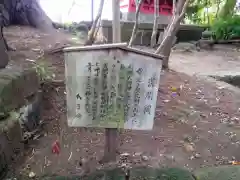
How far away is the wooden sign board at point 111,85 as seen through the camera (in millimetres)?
1815

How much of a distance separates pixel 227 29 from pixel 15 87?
9932mm

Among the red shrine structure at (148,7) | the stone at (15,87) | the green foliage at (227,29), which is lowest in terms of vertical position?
the stone at (15,87)

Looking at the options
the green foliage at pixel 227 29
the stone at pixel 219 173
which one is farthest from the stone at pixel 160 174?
the green foliage at pixel 227 29

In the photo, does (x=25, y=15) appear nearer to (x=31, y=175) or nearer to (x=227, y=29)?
(x=31, y=175)

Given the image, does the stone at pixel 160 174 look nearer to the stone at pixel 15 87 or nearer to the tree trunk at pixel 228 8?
the stone at pixel 15 87

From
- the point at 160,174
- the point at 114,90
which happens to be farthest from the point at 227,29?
the point at 114,90

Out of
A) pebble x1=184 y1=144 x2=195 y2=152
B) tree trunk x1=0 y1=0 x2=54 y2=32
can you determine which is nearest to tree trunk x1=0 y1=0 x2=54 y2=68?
tree trunk x1=0 y1=0 x2=54 y2=32

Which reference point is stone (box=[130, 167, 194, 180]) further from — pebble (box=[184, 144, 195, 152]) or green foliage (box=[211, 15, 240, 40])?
Result: green foliage (box=[211, 15, 240, 40])

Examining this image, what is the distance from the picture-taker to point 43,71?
3.38 meters

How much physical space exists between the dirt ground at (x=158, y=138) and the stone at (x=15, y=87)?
1.32 feet

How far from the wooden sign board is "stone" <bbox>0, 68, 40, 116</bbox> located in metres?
0.74

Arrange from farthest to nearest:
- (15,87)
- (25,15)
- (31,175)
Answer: (25,15)
(15,87)
(31,175)

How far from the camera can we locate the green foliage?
33.0 ft

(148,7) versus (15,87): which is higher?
(148,7)
